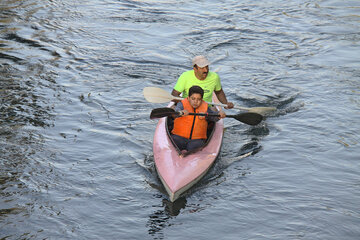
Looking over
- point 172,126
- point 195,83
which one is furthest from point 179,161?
point 195,83

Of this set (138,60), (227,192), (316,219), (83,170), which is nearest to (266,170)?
(227,192)

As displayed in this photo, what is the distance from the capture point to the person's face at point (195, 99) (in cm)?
761

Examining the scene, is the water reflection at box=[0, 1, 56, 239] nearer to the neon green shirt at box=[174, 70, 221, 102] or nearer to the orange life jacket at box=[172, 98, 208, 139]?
the orange life jacket at box=[172, 98, 208, 139]

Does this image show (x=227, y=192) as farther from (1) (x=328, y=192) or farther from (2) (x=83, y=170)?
(2) (x=83, y=170)

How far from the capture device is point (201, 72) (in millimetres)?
8305

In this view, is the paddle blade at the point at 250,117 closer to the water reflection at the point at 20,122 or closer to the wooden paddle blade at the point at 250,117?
the wooden paddle blade at the point at 250,117

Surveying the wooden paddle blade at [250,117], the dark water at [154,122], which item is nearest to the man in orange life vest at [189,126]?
the dark water at [154,122]

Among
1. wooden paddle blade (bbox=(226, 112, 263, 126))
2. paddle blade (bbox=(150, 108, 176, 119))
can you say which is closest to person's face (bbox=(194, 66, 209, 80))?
wooden paddle blade (bbox=(226, 112, 263, 126))

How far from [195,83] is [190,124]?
940 millimetres

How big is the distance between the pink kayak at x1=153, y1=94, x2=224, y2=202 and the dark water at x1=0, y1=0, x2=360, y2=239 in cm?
22

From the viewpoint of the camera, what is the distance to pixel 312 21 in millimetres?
16391

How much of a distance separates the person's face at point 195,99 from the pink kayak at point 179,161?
1.93 feet

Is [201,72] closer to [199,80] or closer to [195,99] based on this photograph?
[199,80]

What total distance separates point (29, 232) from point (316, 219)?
3.67 metres
